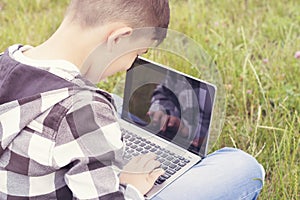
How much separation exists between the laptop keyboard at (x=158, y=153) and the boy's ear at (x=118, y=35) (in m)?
0.38

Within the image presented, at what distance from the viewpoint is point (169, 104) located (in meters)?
1.41

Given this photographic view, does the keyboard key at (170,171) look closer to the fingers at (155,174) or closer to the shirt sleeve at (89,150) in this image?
the fingers at (155,174)

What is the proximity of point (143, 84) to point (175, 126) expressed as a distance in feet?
0.46

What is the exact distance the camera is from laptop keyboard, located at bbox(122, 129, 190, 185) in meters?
1.25

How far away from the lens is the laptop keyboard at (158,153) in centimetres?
125

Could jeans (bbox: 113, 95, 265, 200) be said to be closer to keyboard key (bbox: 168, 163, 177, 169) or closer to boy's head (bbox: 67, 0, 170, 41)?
keyboard key (bbox: 168, 163, 177, 169)

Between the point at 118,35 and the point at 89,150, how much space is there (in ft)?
0.71

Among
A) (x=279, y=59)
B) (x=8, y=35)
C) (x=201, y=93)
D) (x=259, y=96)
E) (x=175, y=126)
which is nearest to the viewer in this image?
(x=201, y=93)

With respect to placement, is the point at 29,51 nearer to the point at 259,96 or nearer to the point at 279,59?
the point at 259,96

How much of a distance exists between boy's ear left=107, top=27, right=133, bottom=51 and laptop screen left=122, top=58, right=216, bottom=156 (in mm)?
320

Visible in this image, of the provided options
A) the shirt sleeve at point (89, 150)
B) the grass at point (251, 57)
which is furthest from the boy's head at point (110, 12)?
the grass at point (251, 57)

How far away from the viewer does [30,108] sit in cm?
92

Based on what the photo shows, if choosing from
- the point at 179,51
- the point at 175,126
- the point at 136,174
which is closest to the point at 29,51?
the point at 136,174

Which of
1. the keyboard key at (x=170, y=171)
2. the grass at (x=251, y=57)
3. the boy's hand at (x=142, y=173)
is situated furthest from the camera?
the grass at (x=251, y=57)
